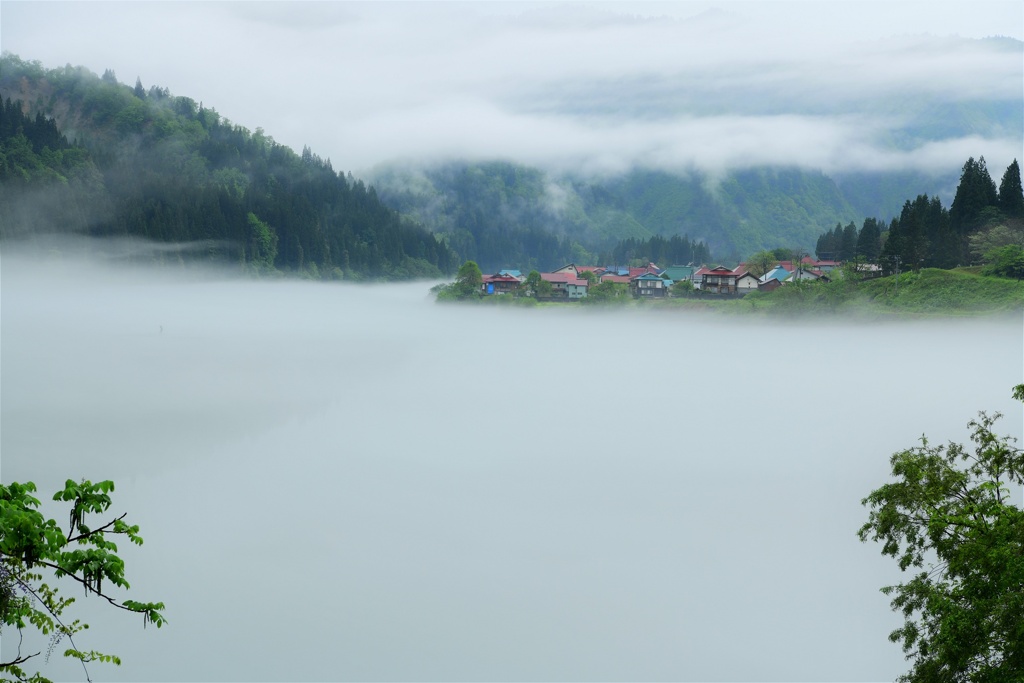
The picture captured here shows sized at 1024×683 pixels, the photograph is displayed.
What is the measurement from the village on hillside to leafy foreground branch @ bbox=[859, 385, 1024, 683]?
247ft

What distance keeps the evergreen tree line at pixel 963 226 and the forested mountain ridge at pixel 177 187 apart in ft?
278

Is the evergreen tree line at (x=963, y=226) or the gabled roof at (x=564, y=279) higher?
the evergreen tree line at (x=963, y=226)

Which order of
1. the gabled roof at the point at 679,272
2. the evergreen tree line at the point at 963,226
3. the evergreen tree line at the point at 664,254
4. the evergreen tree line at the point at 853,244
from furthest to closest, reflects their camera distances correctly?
1. the evergreen tree line at the point at 664,254
2. the gabled roof at the point at 679,272
3. the evergreen tree line at the point at 853,244
4. the evergreen tree line at the point at 963,226

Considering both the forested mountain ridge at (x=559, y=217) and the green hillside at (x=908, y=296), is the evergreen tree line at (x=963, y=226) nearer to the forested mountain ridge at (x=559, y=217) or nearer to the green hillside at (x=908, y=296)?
the green hillside at (x=908, y=296)

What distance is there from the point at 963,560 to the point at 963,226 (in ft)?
234

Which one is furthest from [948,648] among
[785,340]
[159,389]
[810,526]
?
[159,389]

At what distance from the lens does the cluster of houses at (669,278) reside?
91.9 metres

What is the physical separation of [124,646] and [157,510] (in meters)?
24.6

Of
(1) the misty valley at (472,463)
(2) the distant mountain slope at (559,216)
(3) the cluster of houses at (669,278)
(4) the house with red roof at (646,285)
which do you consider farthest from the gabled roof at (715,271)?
(2) the distant mountain slope at (559,216)

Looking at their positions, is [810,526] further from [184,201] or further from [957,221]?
[184,201]

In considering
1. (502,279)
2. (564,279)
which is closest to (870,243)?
(564,279)

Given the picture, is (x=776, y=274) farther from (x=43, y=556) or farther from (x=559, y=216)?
(x=559, y=216)

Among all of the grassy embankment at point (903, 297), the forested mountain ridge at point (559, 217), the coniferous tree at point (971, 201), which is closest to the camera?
the coniferous tree at point (971, 201)

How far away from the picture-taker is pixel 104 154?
13312cm
